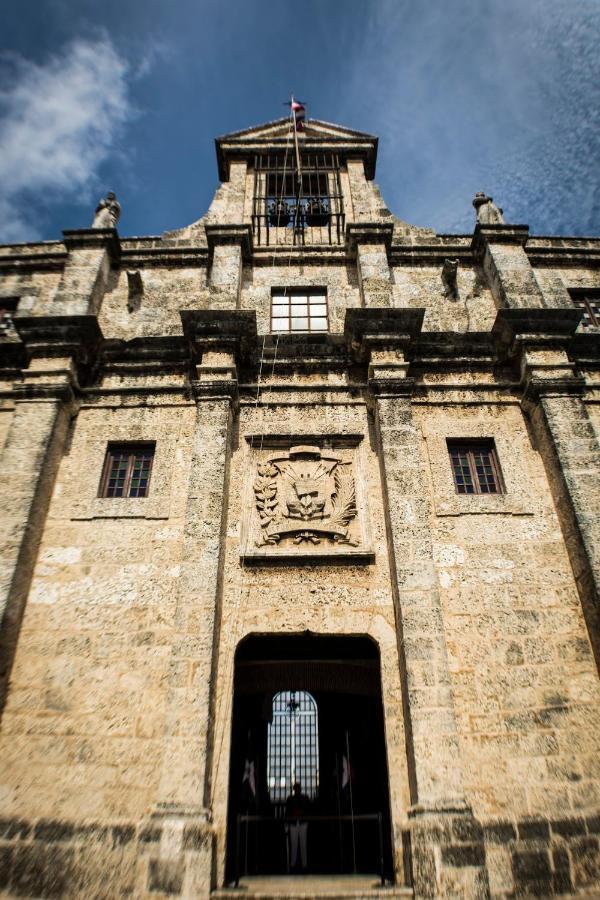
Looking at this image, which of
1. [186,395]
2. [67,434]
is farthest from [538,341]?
[67,434]

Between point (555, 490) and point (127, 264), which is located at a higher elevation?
point (127, 264)

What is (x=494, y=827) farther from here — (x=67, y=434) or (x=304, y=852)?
(x=67, y=434)

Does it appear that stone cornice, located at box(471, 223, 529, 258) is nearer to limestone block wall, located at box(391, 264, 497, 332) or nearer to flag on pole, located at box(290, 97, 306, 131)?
limestone block wall, located at box(391, 264, 497, 332)

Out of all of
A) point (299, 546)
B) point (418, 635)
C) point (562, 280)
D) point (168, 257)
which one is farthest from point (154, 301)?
point (562, 280)

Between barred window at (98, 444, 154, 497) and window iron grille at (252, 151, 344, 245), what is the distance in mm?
5627

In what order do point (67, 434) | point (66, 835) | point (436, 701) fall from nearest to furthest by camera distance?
1. point (66, 835)
2. point (436, 701)
3. point (67, 434)

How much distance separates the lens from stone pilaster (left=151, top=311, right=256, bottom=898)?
5.75 m

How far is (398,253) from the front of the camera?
1141cm

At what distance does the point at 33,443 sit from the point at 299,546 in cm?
435

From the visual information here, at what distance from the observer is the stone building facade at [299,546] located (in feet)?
20.0

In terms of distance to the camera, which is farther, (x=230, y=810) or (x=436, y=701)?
(x=230, y=810)

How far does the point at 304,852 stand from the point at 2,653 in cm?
611

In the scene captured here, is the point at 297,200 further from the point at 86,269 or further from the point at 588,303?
the point at 588,303

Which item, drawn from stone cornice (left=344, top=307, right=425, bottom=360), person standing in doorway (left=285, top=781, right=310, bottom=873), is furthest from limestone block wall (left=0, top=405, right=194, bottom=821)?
person standing in doorway (left=285, top=781, right=310, bottom=873)
